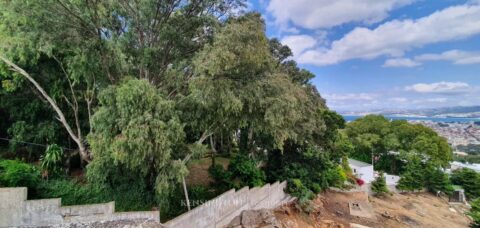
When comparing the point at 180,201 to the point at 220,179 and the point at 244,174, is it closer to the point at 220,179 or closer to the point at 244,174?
the point at 220,179

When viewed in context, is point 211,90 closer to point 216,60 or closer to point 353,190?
point 216,60

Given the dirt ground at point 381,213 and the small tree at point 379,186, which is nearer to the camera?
the dirt ground at point 381,213

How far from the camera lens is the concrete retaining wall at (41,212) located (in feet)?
18.7

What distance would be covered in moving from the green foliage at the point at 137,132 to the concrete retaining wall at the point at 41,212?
3.91 feet

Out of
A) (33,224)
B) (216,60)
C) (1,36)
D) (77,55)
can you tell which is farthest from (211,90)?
(1,36)

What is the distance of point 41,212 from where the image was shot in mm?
6008

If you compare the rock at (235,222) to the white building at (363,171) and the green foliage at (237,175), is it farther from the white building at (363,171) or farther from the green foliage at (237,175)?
the white building at (363,171)

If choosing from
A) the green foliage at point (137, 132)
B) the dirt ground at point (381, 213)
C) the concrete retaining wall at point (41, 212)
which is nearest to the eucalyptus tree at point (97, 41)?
the green foliage at point (137, 132)

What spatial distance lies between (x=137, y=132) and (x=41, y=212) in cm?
276

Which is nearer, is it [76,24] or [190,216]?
[190,216]

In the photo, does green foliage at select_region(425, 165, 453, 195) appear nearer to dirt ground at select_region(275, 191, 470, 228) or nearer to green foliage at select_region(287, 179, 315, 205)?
dirt ground at select_region(275, 191, 470, 228)

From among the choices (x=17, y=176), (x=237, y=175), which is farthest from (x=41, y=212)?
(x=237, y=175)

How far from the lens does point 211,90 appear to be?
6977 mm

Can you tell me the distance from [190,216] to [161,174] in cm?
143
